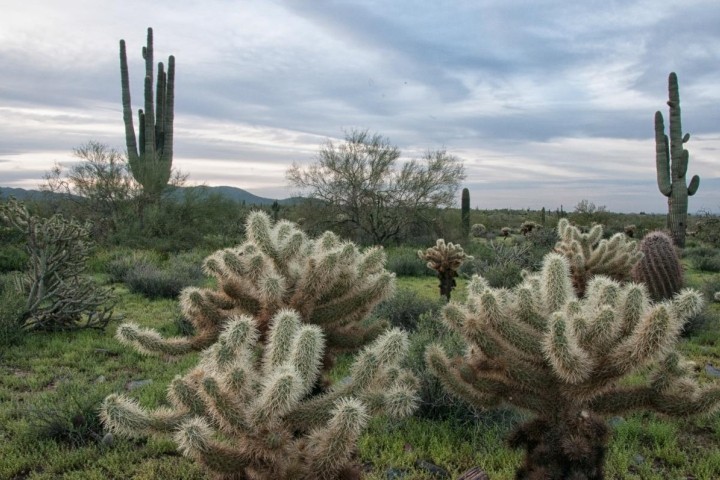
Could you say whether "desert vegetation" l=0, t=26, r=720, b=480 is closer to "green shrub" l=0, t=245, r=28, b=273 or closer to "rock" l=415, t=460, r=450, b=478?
"rock" l=415, t=460, r=450, b=478

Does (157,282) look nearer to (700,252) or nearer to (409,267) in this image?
(409,267)

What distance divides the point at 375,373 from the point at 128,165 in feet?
74.0

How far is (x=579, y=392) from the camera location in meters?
2.94

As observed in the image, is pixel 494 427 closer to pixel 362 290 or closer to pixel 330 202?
pixel 362 290

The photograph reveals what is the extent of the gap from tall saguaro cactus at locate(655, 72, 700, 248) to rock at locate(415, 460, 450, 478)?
64.8 ft

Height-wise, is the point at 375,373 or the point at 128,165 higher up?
the point at 128,165

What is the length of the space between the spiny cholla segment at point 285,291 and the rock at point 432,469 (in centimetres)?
142

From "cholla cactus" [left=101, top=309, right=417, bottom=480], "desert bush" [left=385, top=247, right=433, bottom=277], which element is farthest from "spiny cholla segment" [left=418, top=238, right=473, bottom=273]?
"cholla cactus" [left=101, top=309, right=417, bottom=480]

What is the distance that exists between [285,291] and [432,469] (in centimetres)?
198

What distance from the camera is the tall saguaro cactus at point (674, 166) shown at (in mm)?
20391

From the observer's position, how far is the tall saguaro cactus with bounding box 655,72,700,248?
20.4 meters

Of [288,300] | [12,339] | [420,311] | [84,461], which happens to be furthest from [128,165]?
[288,300]

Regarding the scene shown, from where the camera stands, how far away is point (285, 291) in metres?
3.27

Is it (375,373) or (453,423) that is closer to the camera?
(375,373)
